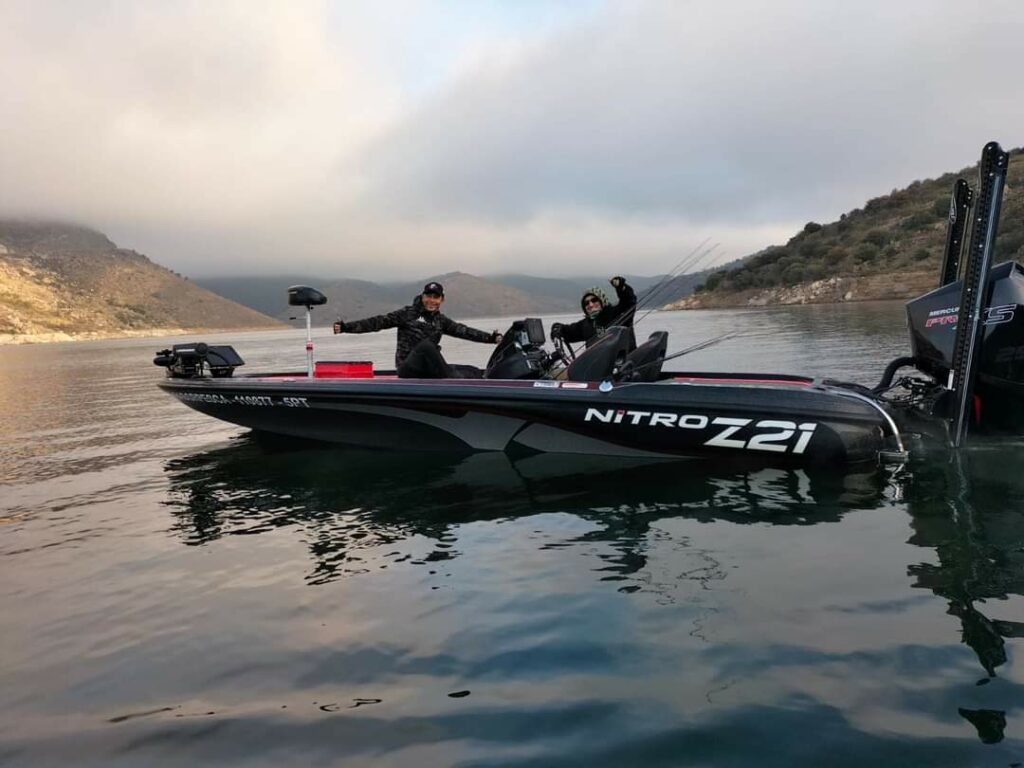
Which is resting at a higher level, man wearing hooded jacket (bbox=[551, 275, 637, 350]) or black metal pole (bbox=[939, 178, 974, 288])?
black metal pole (bbox=[939, 178, 974, 288])

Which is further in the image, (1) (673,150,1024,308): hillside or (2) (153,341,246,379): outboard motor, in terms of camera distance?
(1) (673,150,1024,308): hillside

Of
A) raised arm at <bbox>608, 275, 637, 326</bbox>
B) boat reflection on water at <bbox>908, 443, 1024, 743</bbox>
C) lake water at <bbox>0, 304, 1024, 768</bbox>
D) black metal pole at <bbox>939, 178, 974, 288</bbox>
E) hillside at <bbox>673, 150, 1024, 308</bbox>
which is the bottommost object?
lake water at <bbox>0, 304, 1024, 768</bbox>

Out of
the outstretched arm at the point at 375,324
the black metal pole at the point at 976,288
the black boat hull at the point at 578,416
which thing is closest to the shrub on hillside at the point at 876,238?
the black metal pole at the point at 976,288

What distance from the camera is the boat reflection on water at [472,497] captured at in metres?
5.32

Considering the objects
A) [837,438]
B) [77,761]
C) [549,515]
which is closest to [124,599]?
[77,761]

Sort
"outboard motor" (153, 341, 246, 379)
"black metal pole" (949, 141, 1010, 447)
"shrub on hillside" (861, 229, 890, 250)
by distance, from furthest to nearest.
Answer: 1. "shrub on hillside" (861, 229, 890, 250)
2. "outboard motor" (153, 341, 246, 379)
3. "black metal pole" (949, 141, 1010, 447)

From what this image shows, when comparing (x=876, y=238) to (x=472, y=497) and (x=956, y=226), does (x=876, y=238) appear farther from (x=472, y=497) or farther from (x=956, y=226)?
(x=472, y=497)

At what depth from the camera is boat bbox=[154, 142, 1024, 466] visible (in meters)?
6.22

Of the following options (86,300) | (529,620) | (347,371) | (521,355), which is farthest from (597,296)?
(86,300)

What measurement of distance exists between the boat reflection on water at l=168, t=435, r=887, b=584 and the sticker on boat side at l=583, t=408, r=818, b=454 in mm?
286

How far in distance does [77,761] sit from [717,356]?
19153 millimetres

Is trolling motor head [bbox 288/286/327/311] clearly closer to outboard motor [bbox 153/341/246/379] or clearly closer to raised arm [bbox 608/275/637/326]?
outboard motor [bbox 153/341/246/379]

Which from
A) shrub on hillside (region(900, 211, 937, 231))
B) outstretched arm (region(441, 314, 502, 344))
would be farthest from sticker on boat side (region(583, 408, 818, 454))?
shrub on hillside (region(900, 211, 937, 231))

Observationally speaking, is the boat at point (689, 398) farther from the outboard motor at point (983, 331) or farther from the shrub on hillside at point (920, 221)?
the shrub on hillside at point (920, 221)
